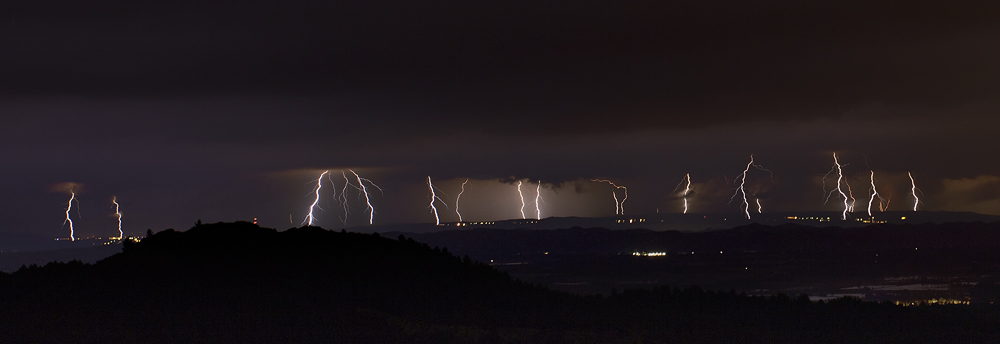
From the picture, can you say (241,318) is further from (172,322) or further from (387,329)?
(387,329)

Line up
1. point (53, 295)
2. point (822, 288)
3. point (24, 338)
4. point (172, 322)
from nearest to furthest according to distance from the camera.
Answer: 1. point (24, 338)
2. point (172, 322)
3. point (53, 295)
4. point (822, 288)

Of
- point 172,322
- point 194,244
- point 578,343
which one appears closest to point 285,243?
point 194,244

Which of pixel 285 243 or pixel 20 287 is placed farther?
pixel 285 243

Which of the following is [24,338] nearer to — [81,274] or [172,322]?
[172,322]

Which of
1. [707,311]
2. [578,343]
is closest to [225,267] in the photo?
[578,343]

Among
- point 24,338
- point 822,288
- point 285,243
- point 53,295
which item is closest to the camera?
point 24,338

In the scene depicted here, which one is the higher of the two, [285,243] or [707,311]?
[285,243]
